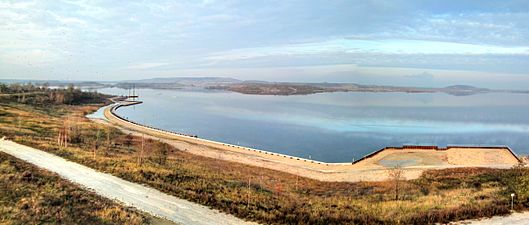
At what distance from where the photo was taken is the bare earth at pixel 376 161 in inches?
1184

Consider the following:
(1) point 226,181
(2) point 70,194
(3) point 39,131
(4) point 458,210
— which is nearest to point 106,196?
(2) point 70,194

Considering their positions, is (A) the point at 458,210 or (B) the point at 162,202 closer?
(A) the point at 458,210

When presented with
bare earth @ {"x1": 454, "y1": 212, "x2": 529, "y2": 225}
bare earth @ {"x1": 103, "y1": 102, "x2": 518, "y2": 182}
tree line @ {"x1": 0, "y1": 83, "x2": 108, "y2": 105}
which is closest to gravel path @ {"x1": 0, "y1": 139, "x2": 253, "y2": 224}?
bare earth @ {"x1": 454, "y1": 212, "x2": 529, "y2": 225}

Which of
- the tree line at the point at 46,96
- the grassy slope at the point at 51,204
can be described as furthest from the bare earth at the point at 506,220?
the tree line at the point at 46,96

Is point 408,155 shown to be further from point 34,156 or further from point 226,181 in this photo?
point 34,156

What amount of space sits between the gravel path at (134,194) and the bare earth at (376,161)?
589 inches

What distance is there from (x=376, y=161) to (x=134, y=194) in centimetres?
2526

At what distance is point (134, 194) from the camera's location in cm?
1653

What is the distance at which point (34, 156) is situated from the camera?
23.7 meters

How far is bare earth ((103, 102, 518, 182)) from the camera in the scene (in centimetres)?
3006

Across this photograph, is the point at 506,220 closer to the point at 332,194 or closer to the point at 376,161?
the point at 332,194

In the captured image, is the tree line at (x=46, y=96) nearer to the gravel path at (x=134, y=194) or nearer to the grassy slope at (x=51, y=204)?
the gravel path at (x=134, y=194)

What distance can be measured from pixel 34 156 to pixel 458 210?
22693 mm

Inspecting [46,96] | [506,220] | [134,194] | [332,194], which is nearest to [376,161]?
[332,194]
